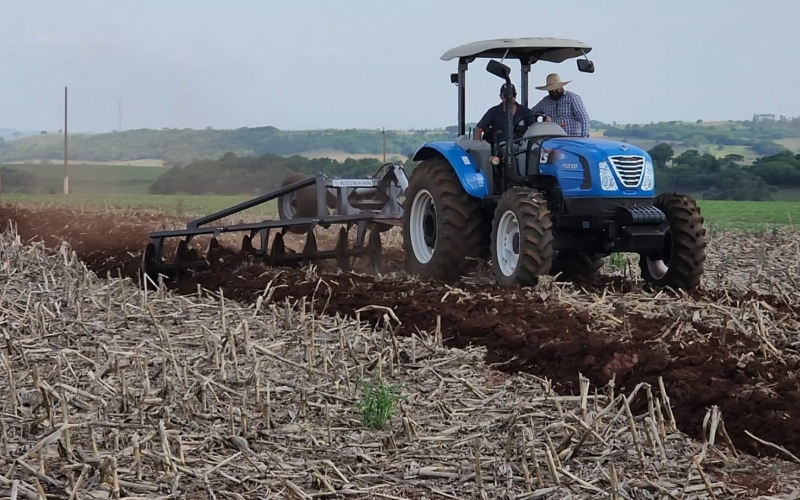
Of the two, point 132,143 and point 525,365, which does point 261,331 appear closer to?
point 525,365

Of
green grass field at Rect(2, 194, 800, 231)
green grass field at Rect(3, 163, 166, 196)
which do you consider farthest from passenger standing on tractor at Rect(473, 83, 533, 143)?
green grass field at Rect(3, 163, 166, 196)

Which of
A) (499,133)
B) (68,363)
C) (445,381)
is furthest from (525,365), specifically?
(499,133)

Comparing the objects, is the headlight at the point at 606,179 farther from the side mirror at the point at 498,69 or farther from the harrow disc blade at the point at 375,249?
the harrow disc blade at the point at 375,249

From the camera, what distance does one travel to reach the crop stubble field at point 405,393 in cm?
442

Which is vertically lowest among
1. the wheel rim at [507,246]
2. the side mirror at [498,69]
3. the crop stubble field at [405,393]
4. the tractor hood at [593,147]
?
the crop stubble field at [405,393]

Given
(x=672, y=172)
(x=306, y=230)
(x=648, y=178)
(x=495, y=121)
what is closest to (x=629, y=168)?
(x=648, y=178)

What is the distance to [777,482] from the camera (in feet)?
14.6

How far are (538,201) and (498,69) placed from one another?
4.51ft

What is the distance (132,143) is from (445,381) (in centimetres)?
3783

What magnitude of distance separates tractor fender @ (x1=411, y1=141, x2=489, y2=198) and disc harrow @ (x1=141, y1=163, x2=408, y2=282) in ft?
3.46

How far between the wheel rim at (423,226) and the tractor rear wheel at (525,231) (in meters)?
1.26

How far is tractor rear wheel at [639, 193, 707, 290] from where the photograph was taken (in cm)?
948

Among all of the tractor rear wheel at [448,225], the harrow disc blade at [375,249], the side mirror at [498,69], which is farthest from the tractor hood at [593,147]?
the harrow disc blade at [375,249]

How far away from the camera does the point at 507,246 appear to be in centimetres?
958
